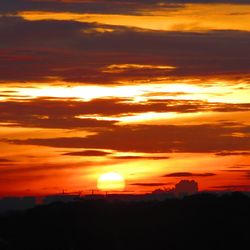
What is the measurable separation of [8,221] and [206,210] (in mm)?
16774

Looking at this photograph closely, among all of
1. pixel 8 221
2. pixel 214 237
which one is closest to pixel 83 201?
pixel 8 221

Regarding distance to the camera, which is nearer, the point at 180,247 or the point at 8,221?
the point at 180,247

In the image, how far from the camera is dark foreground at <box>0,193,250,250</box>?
10169cm

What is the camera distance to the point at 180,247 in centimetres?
10169

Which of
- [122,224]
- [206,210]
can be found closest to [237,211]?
[206,210]

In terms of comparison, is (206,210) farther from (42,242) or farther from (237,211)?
(42,242)

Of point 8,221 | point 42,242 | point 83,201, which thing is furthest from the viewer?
point 83,201

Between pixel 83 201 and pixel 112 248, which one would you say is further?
pixel 83 201

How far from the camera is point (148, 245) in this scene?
102 meters

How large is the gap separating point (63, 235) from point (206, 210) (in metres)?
14.2

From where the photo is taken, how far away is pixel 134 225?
108000 millimetres

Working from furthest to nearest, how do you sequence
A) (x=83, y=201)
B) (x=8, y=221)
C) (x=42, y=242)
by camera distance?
1. (x=83, y=201)
2. (x=8, y=221)
3. (x=42, y=242)

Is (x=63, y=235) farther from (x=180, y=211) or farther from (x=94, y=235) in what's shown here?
(x=180, y=211)

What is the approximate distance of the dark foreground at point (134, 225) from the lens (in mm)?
101688
